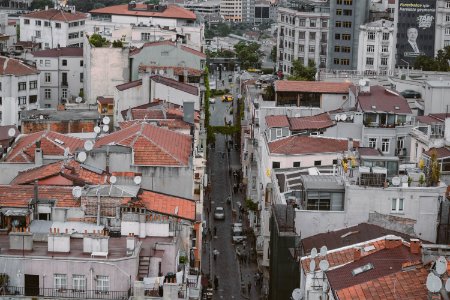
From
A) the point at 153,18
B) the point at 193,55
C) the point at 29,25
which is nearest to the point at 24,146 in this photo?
the point at 193,55

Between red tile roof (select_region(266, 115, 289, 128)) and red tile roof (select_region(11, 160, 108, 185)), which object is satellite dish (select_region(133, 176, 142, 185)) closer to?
red tile roof (select_region(11, 160, 108, 185))

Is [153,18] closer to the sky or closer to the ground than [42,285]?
closer to the sky

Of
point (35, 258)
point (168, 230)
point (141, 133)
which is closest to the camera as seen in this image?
point (35, 258)

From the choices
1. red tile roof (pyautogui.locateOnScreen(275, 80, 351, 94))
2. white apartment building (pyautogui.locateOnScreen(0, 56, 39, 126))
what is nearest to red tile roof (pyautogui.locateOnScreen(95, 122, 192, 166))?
red tile roof (pyautogui.locateOnScreen(275, 80, 351, 94))

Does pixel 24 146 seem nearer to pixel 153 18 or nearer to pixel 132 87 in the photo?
pixel 132 87

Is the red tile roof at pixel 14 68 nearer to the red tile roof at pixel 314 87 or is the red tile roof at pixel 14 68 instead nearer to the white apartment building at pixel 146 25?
the white apartment building at pixel 146 25

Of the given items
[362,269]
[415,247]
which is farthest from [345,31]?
[362,269]
